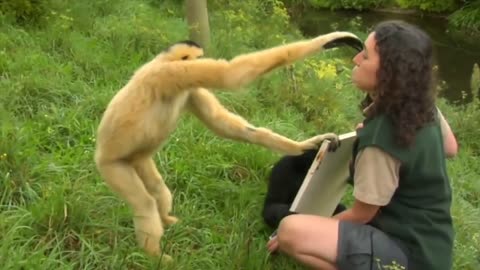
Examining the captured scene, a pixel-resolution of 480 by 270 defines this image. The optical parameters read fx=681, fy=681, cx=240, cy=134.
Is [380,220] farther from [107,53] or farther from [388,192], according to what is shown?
[107,53]

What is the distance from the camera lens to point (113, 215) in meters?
4.05

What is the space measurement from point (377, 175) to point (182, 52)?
4.02 ft

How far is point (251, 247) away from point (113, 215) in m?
0.84

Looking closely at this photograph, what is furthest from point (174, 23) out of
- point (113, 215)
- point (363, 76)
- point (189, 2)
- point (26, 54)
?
point (363, 76)

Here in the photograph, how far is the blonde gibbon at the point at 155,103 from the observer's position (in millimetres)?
3506

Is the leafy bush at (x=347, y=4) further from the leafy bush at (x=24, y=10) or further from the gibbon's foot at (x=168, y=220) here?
the gibbon's foot at (x=168, y=220)

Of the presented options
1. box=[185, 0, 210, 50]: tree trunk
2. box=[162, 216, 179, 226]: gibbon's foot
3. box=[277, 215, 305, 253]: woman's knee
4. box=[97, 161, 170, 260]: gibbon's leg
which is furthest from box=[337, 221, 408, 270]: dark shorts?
box=[185, 0, 210, 50]: tree trunk

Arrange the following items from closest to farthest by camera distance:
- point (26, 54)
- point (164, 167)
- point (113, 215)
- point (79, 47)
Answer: point (113, 215)
point (164, 167)
point (26, 54)
point (79, 47)

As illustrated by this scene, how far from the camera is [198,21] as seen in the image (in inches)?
280

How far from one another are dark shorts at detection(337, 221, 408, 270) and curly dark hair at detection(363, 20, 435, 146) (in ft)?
→ 1.88

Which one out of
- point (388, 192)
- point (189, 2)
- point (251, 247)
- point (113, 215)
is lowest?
point (251, 247)

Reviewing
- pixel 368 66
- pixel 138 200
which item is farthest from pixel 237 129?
pixel 368 66

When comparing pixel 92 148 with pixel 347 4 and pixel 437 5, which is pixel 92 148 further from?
pixel 347 4

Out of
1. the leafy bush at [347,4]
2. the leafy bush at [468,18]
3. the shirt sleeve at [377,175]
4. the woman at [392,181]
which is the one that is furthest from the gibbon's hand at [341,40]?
the leafy bush at [347,4]
